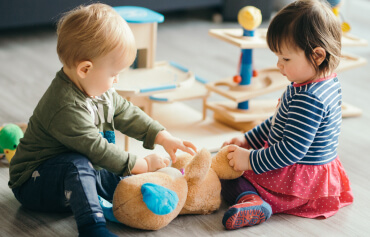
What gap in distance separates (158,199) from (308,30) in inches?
19.1

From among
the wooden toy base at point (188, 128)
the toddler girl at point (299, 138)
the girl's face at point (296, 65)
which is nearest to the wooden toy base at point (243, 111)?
the wooden toy base at point (188, 128)

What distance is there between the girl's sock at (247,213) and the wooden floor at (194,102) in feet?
0.06

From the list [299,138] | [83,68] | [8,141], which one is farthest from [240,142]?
[8,141]

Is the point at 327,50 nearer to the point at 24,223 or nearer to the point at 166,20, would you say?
the point at 24,223

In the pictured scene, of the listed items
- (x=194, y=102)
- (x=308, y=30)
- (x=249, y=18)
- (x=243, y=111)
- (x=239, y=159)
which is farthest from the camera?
(x=194, y=102)

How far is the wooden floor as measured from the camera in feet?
3.76

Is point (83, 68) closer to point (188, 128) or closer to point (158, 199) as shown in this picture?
point (158, 199)

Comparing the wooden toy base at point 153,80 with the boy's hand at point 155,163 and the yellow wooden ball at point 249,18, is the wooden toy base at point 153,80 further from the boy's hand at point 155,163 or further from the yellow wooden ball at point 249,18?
the boy's hand at point 155,163

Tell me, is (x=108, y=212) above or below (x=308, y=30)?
below

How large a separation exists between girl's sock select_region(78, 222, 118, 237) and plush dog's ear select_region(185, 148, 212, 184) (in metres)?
0.23

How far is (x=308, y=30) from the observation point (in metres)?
1.12

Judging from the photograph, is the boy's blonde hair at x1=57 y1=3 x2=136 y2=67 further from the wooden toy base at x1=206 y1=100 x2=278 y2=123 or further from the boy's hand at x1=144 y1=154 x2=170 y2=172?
the wooden toy base at x1=206 y1=100 x2=278 y2=123

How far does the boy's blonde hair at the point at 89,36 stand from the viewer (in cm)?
104

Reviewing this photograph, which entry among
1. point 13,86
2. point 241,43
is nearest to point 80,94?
point 241,43
